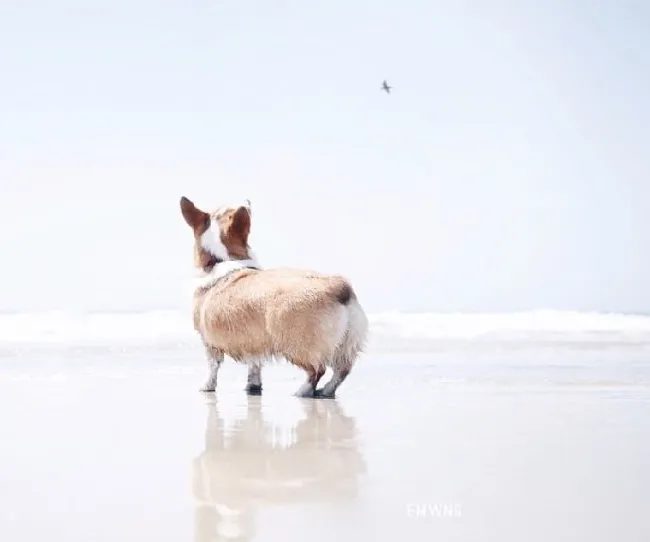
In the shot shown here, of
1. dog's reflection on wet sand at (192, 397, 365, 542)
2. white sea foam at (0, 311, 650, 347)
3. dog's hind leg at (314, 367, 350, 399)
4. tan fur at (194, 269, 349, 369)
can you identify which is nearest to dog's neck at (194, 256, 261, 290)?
tan fur at (194, 269, 349, 369)

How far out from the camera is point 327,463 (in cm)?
296

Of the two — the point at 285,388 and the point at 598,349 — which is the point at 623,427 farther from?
Answer: the point at 598,349

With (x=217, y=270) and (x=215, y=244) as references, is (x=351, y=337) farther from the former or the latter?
(x=215, y=244)

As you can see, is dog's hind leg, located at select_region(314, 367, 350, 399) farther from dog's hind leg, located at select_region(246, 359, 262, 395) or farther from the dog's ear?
the dog's ear

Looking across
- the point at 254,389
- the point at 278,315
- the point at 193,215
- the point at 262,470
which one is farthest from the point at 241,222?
the point at 262,470

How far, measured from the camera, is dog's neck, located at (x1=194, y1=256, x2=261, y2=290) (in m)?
5.70

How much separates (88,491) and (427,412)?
7.19 feet

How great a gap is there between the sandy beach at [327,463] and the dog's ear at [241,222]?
3.41 ft

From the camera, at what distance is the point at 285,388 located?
5996mm

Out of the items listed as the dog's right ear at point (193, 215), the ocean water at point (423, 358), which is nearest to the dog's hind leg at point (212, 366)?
the dog's right ear at point (193, 215)

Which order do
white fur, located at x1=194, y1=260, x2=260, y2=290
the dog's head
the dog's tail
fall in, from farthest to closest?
the dog's head < white fur, located at x1=194, y1=260, x2=260, y2=290 < the dog's tail

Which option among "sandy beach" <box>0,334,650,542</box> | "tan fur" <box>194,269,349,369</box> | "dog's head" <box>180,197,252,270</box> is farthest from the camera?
"dog's head" <box>180,197,252,270</box>

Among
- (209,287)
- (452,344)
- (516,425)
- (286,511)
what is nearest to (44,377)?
(209,287)

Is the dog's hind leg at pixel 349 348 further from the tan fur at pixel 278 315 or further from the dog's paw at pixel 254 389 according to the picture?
the dog's paw at pixel 254 389
